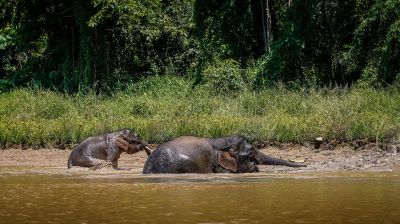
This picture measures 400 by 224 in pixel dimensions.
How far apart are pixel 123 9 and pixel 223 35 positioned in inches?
171

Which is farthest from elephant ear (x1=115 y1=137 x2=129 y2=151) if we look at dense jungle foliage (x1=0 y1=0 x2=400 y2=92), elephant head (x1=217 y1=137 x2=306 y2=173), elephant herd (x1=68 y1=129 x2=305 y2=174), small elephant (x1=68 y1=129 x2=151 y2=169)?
dense jungle foliage (x1=0 y1=0 x2=400 y2=92)

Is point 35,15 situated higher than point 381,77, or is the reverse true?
point 35,15

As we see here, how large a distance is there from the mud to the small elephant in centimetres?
31

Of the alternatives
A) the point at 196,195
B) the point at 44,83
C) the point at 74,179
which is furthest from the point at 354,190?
the point at 44,83

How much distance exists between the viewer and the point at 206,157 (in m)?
11.2

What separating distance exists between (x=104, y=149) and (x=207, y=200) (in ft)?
25.9

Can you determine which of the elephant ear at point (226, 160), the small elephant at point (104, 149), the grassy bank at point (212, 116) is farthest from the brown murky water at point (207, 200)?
the grassy bank at point (212, 116)

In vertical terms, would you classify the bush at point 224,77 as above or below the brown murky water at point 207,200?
below

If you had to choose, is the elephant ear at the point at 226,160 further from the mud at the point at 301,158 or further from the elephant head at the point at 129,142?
the elephant head at the point at 129,142

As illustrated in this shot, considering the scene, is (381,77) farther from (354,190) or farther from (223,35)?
(354,190)

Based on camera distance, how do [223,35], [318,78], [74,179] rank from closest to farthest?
[74,179] < [318,78] < [223,35]

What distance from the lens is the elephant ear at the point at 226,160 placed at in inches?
446

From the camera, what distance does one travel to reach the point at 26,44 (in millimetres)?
31844

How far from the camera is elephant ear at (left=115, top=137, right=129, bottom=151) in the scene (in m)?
14.3
